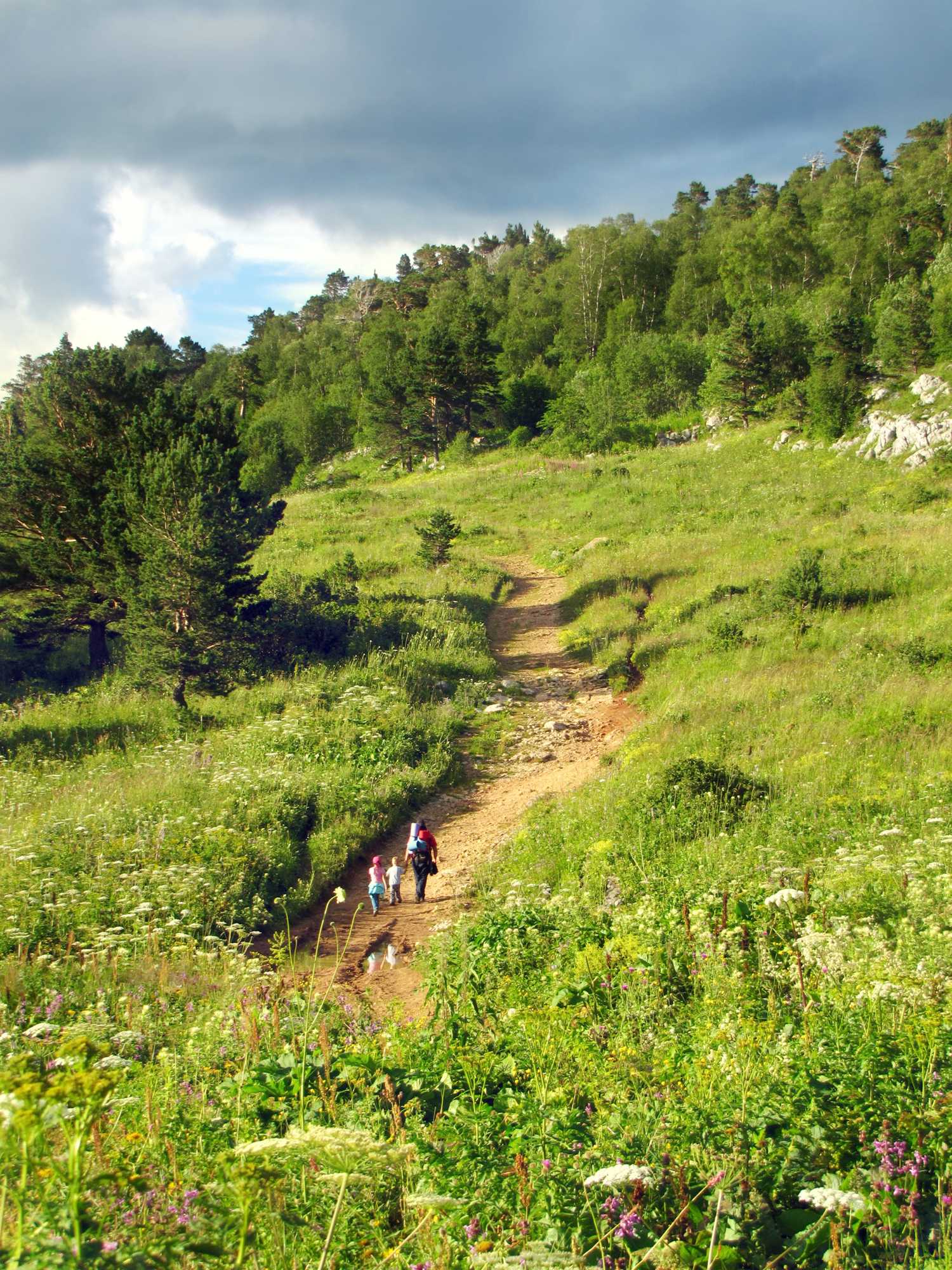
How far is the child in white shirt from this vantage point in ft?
27.9

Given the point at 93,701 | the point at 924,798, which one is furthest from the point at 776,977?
the point at 93,701

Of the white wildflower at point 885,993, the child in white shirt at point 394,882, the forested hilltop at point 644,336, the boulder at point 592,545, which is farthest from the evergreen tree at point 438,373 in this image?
the white wildflower at point 885,993

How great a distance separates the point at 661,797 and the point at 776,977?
3.70 meters

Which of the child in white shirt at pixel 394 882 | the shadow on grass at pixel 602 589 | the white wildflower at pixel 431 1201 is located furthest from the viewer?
the shadow on grass at pixel 602 589

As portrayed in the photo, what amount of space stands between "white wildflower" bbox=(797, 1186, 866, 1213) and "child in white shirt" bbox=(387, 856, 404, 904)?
21.4 feet

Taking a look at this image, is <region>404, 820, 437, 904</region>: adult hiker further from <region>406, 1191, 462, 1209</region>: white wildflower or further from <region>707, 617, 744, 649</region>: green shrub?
<region>707, 617, 744, 649</region>: green shrub

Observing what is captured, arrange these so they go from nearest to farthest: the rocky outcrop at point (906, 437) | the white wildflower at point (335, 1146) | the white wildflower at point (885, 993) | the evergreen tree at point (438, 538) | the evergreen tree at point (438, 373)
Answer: the white wildflower at point (335, 1146) < the white wildflower at point (885, 993) < the evergreen tree at point (438, 538) < the rocky outcrop at point (906, 437) < the evergreen tree at point (438, 373)

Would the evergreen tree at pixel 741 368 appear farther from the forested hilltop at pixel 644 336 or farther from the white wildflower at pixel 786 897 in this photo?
the white wildflower at pixel 786 897

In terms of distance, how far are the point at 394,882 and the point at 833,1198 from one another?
666 centimetres

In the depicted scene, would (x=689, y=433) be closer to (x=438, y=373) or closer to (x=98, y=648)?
(x=438, y=373)

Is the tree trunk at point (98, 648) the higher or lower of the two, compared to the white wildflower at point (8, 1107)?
higher

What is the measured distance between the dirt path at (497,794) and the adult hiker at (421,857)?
17cm

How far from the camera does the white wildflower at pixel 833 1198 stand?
2266 millimetres

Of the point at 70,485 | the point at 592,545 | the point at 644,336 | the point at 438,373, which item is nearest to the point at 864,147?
the point at 644,336
